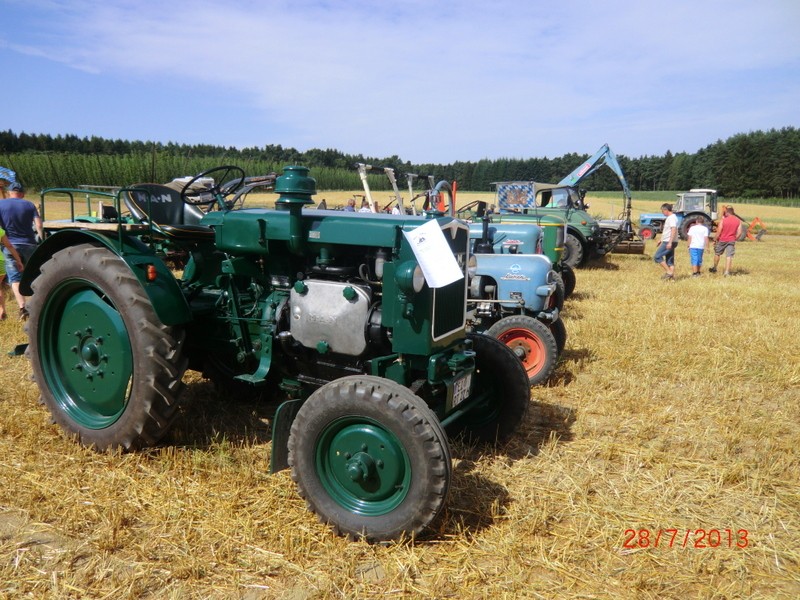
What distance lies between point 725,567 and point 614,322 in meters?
4.91

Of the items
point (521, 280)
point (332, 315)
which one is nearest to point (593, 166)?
point (521, 280)

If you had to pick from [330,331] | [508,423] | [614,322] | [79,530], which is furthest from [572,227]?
[79,530]

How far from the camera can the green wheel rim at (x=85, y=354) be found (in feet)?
10.6

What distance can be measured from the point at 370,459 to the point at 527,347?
9.63 ft

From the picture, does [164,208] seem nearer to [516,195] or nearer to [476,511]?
[476,511]

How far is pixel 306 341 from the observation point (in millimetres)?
3107

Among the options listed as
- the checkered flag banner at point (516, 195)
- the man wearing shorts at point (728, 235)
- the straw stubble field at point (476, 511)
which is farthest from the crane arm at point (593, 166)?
the straw stubble field at point (476, 511)

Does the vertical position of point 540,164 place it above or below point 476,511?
above

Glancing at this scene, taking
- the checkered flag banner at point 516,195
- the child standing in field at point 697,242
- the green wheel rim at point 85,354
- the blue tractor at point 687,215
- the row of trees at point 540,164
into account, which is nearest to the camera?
the green wheel rim at point 85,354

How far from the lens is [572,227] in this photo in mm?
13172

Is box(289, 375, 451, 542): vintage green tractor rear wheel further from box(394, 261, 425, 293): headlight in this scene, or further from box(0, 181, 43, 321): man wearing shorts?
box(0, 181, 43, 321): man wearing shorts

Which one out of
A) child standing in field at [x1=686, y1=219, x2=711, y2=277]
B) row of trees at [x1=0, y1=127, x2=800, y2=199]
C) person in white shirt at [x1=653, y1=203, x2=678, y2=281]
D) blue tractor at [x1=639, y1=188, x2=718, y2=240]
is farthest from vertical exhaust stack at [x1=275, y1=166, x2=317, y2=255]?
row of trees at [x1=0, y1=127, x2=800, y2=199]
